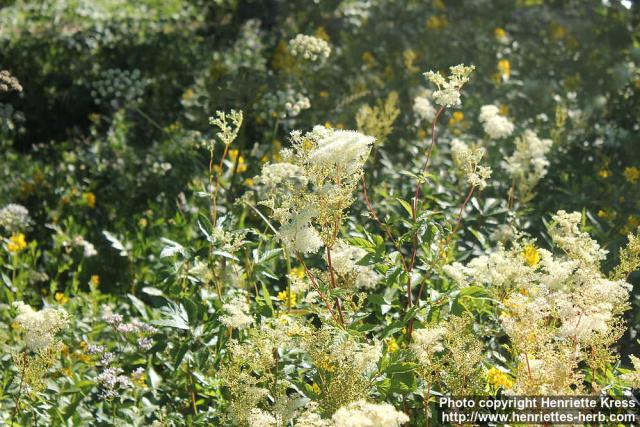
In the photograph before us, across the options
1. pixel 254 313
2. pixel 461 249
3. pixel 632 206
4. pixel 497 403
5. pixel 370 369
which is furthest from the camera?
pixel 632 206

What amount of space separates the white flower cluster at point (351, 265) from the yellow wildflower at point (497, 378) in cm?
52

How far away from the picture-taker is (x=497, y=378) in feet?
7.98

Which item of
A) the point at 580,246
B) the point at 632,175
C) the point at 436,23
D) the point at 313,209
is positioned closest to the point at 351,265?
the point at 313,209

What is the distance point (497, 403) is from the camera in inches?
96.3

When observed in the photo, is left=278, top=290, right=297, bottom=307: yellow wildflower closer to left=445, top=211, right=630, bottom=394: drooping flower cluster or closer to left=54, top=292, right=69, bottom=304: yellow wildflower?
left=445, top=211, right=630, bottom=394: drooping flower cluster

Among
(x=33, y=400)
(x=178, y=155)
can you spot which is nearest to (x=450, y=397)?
(x=33, y=400)

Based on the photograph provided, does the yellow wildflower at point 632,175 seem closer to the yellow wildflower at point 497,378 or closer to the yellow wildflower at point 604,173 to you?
the yellow wildflower at point 604,173

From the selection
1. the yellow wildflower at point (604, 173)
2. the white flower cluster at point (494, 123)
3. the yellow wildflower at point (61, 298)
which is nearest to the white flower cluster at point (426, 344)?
the white flower cluster at point (494, 123)

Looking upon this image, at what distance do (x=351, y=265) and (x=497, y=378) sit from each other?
1.82 feet

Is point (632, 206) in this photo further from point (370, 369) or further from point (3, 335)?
point (3, 335)

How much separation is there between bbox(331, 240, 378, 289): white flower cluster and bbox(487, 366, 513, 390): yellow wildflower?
0.52 meters

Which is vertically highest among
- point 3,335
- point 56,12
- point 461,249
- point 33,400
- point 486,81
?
point 56,12

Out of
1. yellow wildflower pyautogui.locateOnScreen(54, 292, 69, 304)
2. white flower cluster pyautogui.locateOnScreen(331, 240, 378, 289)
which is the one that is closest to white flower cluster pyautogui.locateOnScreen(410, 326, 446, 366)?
white flower cluster pyautogui.locateOnScreen(331, 240, 378, 289)

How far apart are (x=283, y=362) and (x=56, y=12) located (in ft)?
17.6
